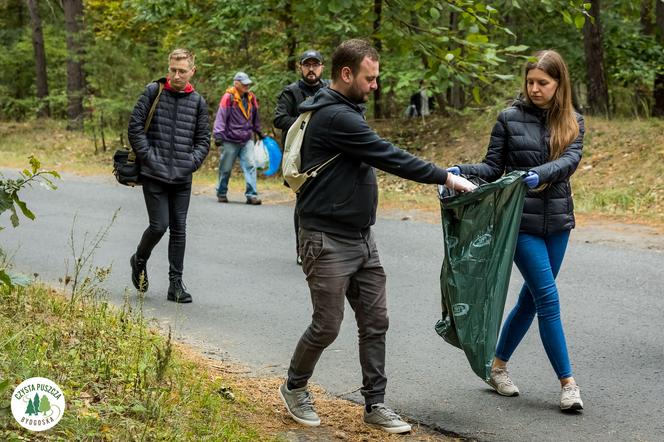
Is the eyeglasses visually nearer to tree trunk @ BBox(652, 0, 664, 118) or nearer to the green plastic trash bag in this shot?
the green plastic trash bag

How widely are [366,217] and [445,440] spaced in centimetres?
128

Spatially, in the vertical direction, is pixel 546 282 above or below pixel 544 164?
below

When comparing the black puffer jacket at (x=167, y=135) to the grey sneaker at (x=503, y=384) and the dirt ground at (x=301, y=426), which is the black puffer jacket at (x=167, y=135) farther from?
the grey sneaker at (x=503, y=384)

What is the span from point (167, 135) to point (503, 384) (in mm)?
3627

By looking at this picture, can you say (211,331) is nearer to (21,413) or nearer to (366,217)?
(366,217)

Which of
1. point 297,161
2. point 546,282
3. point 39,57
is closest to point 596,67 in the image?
point 546,282

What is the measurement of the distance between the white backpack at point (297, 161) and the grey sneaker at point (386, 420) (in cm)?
127

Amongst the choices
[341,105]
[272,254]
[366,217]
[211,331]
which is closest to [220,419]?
[366,217]

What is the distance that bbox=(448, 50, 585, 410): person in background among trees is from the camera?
5184 millimetres

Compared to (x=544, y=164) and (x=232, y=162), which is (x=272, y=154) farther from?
(x=544, y=164)

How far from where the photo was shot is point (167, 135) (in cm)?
766

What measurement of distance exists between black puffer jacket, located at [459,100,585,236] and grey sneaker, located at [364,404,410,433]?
4.22 feet

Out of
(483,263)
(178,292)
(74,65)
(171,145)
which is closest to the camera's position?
(483,263)

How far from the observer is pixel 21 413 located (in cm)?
349
